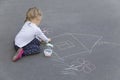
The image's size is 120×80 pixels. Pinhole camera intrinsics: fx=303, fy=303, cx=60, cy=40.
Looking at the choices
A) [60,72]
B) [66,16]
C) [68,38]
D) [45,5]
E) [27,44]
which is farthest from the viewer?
[45,5]

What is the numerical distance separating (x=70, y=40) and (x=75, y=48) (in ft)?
A: 0.68

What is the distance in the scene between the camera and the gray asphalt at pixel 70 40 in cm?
386

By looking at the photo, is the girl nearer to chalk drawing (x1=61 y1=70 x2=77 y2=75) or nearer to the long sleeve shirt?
the long sleeve shirt

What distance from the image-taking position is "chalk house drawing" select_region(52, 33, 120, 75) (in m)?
3.91

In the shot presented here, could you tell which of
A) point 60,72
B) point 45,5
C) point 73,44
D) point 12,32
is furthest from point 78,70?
point 45,5

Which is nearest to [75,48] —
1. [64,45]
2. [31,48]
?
[64,45]

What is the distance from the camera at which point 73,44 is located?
4344 mm

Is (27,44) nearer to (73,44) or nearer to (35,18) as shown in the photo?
(35,18)

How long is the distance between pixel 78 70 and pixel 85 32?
92 cm

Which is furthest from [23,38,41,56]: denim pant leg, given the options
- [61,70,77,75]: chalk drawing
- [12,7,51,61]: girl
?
[61,70,77,75]: chalk drawing

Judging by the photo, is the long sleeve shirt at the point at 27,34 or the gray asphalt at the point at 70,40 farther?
the long sleeve shirt at the point at 27,34

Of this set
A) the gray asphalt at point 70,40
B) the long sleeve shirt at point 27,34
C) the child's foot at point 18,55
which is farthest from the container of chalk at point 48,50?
the child's foot at point 18,55

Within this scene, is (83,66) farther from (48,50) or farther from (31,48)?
(31,48)

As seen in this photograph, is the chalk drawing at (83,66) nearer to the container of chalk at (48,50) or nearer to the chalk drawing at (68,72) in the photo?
the chalk drawing at (68,72)
